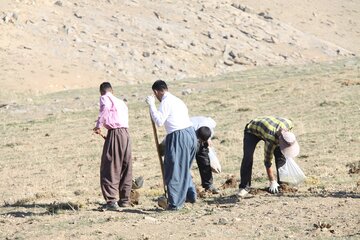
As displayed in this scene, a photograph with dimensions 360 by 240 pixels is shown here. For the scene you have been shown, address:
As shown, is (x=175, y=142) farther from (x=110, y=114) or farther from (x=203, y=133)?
(x=203, y=133)

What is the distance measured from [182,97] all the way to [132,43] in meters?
13.6

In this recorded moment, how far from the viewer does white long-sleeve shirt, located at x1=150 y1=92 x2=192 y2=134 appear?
28.0 feet

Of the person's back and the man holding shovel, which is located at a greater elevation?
the person's back

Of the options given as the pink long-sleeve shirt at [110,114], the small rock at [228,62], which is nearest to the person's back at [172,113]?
the pink long-sleeve shirt at [110,114]

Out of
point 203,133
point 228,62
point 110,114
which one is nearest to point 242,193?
point 203,133

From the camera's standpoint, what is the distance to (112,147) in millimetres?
9148

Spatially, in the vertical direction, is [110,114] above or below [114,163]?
above

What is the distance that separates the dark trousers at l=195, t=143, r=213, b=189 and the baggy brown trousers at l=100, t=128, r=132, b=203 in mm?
1326

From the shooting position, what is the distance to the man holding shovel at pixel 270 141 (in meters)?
9.30

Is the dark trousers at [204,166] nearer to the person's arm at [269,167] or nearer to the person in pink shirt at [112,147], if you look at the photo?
the person's arm at [269,167]

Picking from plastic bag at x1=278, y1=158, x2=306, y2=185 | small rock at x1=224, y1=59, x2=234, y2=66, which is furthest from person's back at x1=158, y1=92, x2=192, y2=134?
small rock at x1=224, y1=59, x2=234, y2=66

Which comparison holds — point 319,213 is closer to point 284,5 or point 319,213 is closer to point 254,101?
point 254,101

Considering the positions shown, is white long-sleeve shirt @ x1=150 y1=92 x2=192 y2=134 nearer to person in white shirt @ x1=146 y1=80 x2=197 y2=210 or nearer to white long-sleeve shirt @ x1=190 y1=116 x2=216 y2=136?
person in white shirt @ x1=146 y1=80 x2=197 y2=210

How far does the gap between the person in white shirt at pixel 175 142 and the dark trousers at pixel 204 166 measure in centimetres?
147
